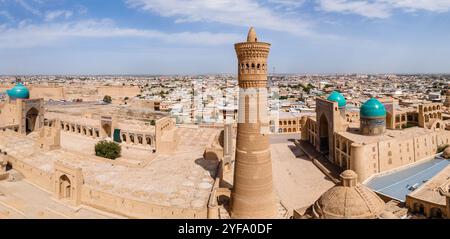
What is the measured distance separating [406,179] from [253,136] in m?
11.4

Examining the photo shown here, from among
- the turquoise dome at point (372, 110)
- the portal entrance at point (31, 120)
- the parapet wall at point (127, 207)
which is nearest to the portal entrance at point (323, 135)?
the turquoise dome at point (372, 110)

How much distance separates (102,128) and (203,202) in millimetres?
23320

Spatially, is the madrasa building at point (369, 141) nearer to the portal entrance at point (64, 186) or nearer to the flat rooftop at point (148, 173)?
the flat rooftop at point (148, 173)

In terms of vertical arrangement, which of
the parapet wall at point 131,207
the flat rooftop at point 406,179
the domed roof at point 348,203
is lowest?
the parapet wall at point 131,207

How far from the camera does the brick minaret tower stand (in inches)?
546

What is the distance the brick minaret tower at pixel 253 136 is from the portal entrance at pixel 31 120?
31.4 meters

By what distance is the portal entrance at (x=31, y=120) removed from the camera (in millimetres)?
35906

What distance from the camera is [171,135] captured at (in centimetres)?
2923

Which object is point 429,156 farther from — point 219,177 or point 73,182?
point 73,182

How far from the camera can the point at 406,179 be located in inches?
751

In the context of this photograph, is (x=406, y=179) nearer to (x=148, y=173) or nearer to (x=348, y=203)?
(x=348, y=203)

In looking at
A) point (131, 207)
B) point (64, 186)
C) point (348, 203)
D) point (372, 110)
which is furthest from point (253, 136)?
point (372, 110)
